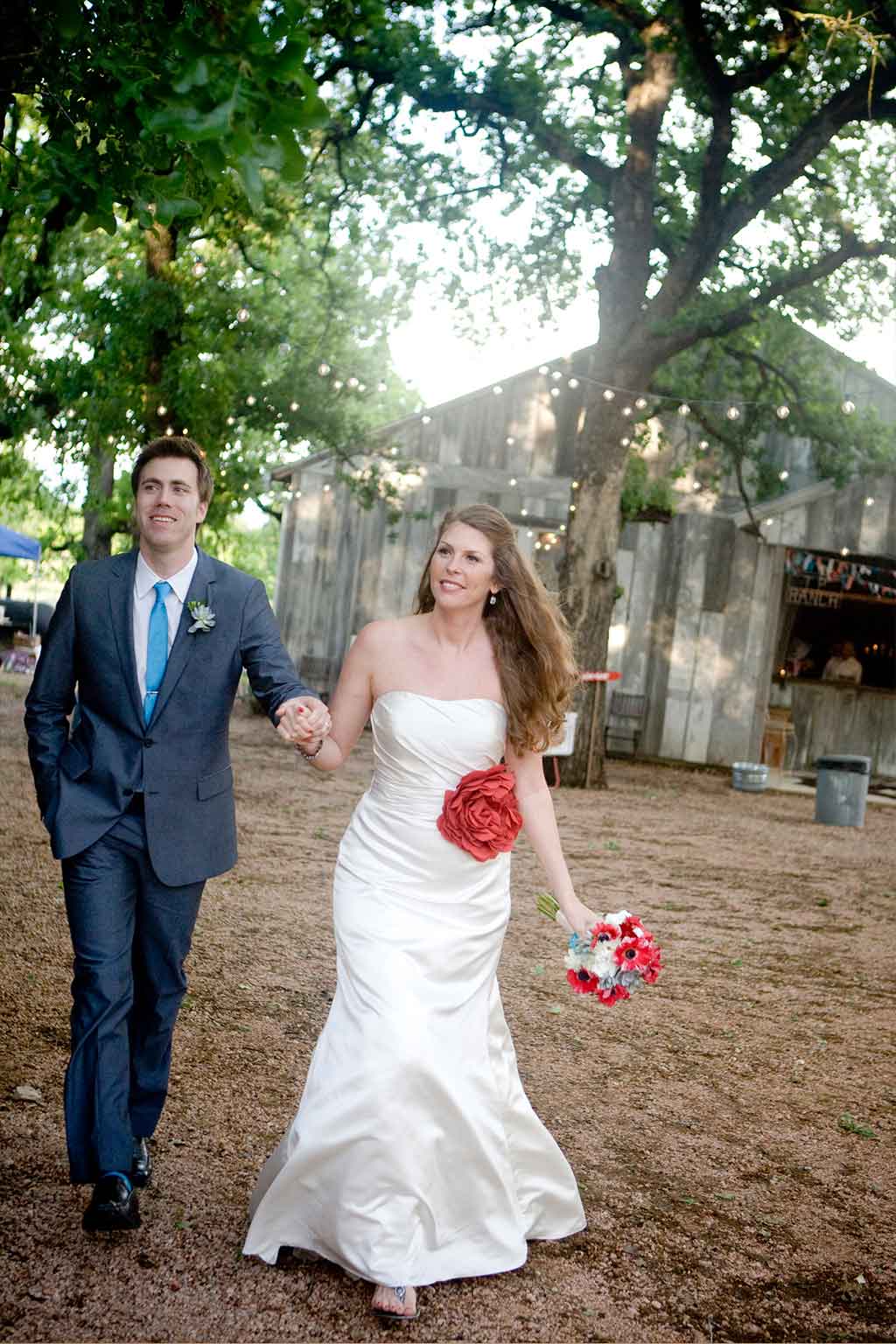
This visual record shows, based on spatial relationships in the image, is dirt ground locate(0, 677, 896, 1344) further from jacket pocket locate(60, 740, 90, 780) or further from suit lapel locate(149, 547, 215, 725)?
suit lapel locate(149, 547, 215, 725)

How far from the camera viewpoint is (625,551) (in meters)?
20.3

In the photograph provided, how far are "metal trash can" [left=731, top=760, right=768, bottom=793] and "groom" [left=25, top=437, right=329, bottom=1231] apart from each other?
14961 mm

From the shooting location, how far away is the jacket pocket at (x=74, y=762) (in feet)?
12.5

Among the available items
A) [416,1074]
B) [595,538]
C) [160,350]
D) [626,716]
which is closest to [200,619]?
[416,1074]

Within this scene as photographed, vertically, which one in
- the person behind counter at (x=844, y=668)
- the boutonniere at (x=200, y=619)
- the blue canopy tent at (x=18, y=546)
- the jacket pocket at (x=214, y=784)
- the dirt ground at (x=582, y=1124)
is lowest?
the dirt ground at (x=582, y=1124)

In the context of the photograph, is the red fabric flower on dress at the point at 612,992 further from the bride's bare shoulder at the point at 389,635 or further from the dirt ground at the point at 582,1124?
the bride's bare shoulder at the point at 389,635

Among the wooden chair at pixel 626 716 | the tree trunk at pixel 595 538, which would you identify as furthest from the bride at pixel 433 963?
the wooden chair at pixel 626 716

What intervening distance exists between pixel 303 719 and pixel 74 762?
69cm

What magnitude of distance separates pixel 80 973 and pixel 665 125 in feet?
53.7

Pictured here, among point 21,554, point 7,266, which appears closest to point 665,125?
point 7,266

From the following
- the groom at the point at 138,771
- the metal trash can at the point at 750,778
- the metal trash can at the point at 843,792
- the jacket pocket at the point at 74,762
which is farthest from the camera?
the metal trash can at the point at 750,778

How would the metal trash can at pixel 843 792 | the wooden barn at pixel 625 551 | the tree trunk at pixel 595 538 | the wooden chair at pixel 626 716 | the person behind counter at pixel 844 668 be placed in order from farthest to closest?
the person behind counter at pixel 844 668 < the wooden chair at pixel 626 716 < the wooden barn at pixel 625 551 < the tree trunk at pixel 595 538 < the metal trash can at pixel 843 792

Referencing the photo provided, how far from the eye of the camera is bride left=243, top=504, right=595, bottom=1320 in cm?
344

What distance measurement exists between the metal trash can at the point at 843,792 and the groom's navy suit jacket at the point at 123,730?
1263 centimetres
